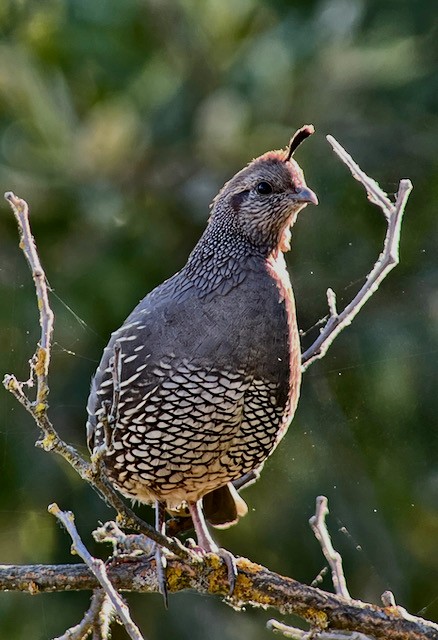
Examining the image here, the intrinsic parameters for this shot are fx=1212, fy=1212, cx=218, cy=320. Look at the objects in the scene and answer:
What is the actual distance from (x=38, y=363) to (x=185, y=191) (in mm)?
4696

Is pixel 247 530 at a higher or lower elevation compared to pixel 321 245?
lower

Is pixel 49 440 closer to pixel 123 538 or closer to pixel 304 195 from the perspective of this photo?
pixel 123 538

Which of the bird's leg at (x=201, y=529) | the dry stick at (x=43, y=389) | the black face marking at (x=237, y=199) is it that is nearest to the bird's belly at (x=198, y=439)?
the bird's leg at (x=201, y=529)

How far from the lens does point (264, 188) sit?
11.1ft

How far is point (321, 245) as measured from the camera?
6.11m

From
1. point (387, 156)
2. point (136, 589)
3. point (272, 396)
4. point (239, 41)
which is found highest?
point (239, 41)

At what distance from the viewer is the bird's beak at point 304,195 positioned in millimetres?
3285

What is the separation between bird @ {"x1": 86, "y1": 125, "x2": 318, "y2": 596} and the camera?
314 centimetres

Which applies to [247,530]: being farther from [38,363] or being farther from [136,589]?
[38,363]

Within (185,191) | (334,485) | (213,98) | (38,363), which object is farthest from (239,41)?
(38,363)

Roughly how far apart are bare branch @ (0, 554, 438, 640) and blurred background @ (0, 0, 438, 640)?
2520 mm

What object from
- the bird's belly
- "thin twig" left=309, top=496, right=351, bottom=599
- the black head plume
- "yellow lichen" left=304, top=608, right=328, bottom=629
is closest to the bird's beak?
the black head plume

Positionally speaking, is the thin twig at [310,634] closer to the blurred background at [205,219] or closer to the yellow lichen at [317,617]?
the yellow lichen at [317,617]

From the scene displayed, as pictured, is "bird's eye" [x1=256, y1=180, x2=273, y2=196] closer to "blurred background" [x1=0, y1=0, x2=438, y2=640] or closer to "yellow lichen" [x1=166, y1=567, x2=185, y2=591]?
"yellow lichen" [x1=166, y1=567, x2=185, y2=591]
